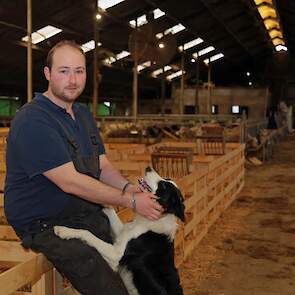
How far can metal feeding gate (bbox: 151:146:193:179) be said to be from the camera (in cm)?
694

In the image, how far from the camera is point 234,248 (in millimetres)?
5840

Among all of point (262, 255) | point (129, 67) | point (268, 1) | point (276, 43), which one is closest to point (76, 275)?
point (262, 255)

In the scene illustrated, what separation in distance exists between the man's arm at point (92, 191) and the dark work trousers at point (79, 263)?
230 mm

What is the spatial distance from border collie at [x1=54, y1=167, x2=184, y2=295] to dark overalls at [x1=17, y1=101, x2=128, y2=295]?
0.30ft

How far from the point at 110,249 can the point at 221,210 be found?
534 cm

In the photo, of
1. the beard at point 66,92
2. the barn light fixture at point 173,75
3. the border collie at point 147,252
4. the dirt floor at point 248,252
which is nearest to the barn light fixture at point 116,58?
the barn light fixture at point 173,75

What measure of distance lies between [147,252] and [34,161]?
2.49 feet

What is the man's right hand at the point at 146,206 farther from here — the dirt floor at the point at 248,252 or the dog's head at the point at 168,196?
the dirt floor at the point at 248,252

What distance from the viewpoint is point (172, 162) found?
749cm

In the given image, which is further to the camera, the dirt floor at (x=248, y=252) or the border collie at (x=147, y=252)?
the dirt floor at (x=248, y=252)

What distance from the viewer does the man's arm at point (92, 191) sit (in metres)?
2.10

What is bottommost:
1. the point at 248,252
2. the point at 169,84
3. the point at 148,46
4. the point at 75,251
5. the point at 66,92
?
the point at 248,252

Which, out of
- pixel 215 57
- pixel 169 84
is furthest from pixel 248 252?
pixel 169 84

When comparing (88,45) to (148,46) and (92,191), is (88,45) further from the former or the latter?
(92,191)
